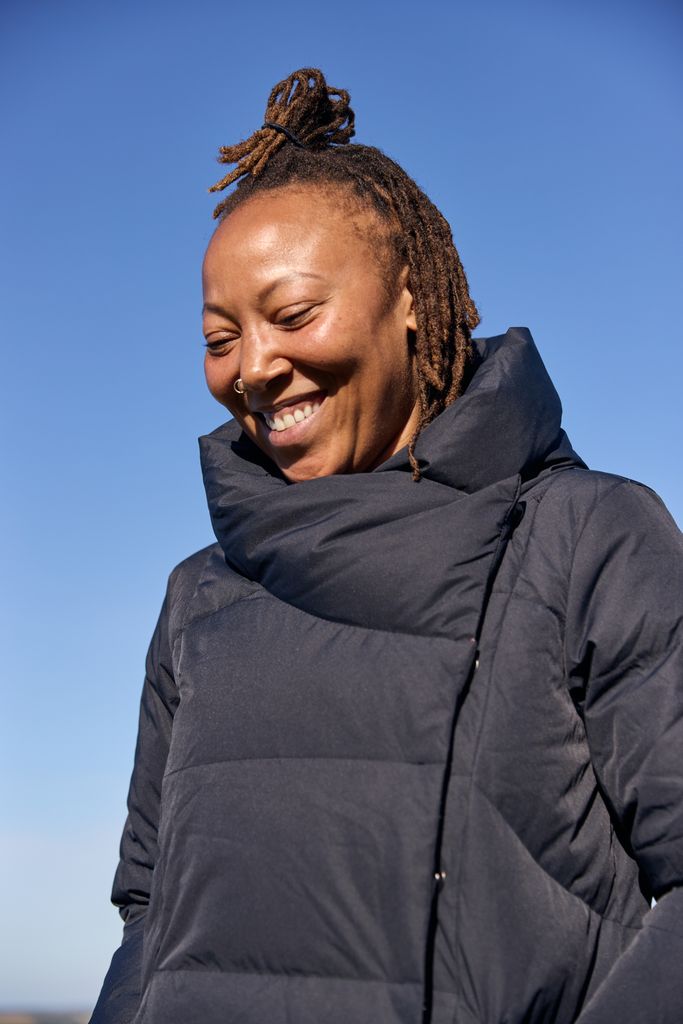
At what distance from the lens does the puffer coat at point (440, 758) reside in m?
2.19

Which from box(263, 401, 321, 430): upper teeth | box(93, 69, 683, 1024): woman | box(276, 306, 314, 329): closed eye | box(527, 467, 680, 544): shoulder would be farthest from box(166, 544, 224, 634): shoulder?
box(527, 467, 680, 544): shoulder

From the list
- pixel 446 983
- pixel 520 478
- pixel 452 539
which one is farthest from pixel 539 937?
pixel 520 478

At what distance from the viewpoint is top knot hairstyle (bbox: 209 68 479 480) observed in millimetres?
2896

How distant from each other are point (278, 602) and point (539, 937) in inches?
35.1

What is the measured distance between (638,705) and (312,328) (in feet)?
3.55

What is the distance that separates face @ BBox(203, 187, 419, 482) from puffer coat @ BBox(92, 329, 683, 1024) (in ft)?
0.65

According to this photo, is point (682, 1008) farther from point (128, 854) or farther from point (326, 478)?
point (128, 854)

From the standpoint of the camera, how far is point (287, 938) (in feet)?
7.45

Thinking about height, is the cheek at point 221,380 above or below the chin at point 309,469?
above

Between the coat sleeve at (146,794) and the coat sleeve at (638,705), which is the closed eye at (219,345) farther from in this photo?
the coat sleeve at (638,705)

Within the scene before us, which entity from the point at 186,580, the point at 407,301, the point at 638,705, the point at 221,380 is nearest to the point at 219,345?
the point at 221,380

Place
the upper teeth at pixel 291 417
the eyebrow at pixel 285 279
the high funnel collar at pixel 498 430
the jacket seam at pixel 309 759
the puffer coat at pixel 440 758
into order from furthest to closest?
the upper teeth at pixel 291 417 < the eyebrow at pixel 285 279 < the high funnel collar at pixel 498 430 < the jacket seam at pixel 309 759 < the puffer coat at pixel 440 758

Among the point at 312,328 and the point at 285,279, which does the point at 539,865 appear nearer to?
the point at 312,328

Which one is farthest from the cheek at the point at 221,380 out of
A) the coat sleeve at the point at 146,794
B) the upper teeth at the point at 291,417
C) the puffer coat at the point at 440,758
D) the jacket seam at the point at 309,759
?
the jacket seam at the point at 309,759
